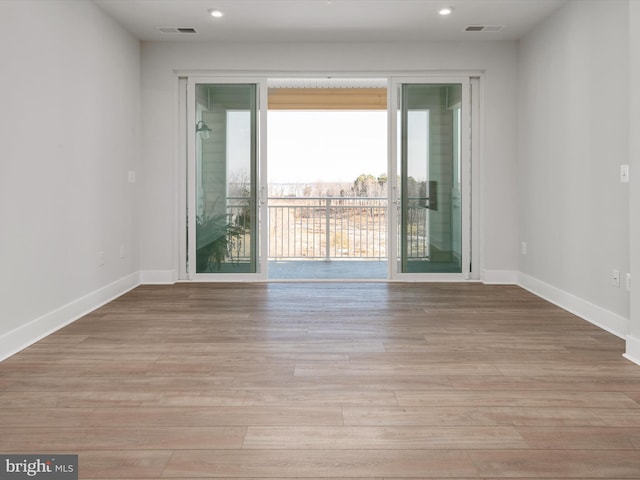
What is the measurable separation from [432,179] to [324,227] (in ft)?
9.81

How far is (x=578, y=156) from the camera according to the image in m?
4.12

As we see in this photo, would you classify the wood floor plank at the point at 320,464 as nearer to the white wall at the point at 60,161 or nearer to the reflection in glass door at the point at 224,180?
the white wall at the point at 60,161

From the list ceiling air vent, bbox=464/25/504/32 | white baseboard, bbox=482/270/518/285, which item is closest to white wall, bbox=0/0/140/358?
ceiling air vent, bbox=464/25/504/32

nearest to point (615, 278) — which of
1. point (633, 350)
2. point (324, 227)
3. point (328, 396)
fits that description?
point (633, 350)

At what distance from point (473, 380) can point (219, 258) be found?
3.74 meters

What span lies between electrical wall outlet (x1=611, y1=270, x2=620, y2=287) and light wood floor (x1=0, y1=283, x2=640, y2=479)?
344 mm

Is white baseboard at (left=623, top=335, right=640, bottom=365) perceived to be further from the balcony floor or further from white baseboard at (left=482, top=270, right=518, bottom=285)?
the balcony floor

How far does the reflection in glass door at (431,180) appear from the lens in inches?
223

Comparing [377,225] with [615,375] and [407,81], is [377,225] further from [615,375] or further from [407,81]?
[615,375]

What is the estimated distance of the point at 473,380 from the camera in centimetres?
258

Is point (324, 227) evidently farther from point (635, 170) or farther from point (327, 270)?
point (635, 170)

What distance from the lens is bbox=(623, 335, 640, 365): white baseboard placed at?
9.46 feet

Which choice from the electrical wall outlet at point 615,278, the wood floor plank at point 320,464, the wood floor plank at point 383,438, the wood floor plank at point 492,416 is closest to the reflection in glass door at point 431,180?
the electrical wall outlet at point 615,278

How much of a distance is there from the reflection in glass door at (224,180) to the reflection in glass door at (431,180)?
1.64 meters
